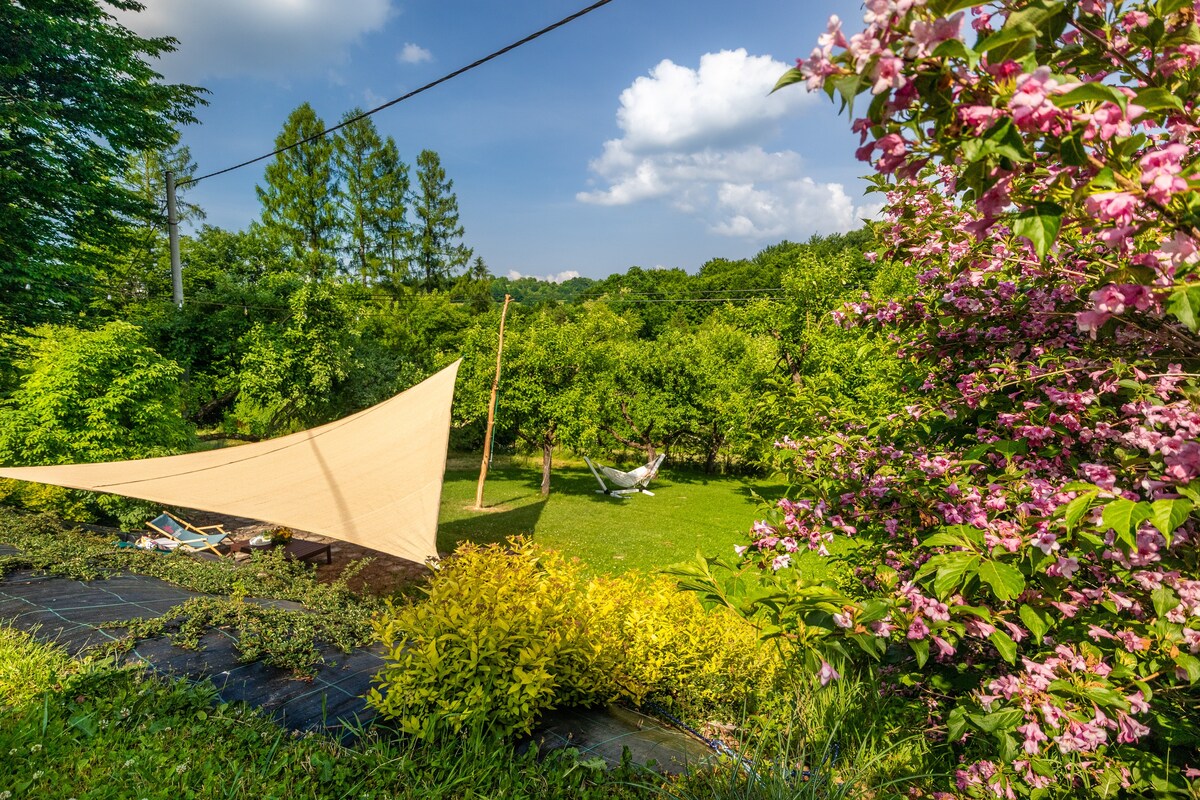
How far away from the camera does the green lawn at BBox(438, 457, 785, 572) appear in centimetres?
1003

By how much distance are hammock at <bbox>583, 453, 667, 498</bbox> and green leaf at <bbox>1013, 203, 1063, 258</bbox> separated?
1352 centimetres

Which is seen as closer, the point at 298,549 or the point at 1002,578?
the point at 1002,578

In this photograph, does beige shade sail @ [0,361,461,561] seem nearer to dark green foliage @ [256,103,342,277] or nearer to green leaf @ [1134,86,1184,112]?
green leaf @ [1134,86,1184,112]

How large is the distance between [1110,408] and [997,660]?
3.26ft

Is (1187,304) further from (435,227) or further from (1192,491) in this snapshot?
(435,227)

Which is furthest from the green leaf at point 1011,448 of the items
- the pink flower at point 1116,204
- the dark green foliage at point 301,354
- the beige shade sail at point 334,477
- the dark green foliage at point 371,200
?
the dark green foliage at point 371,200

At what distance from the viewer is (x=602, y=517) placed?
41.3 feet

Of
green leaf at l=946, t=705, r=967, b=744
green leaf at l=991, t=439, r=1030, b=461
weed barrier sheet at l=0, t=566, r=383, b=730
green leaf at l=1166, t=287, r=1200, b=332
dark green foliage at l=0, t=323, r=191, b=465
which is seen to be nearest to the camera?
green leaf at l=1166, t=287, r=1200, b=332

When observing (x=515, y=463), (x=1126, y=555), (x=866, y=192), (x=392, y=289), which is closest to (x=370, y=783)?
(x=1126, y=555)

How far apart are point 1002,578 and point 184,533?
931 centimetres

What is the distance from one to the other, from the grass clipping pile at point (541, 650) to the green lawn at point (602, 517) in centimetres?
423

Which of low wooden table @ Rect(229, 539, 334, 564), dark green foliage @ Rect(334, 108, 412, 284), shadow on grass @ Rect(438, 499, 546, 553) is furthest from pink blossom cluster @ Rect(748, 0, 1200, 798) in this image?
dark green foliage @ Rect(334, 108, 412, 284)

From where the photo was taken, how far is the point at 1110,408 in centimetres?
159

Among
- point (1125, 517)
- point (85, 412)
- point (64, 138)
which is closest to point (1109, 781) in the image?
point (1125, 517)
